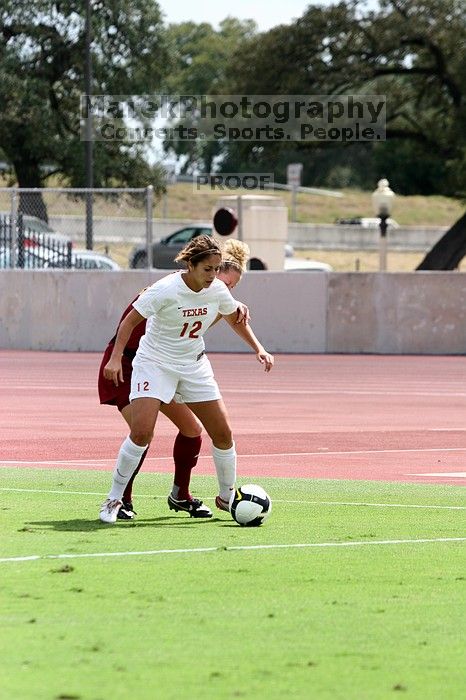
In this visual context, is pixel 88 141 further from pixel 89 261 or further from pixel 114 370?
pixel 114 370

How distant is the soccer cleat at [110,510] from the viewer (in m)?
9.91

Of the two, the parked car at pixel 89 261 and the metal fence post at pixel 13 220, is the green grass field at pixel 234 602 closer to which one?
the metal fence post at pixel 13 220

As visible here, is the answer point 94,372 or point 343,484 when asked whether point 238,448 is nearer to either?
point 343,484

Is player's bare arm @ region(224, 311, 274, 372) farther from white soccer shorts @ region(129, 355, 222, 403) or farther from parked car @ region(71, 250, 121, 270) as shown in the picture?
parked car @ region(71, 250, 121, 270)

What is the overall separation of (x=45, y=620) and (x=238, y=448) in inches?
325

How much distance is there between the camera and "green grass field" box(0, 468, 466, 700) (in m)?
5.89

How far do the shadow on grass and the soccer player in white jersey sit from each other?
98mm

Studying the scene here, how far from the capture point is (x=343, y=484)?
1239 centimetres

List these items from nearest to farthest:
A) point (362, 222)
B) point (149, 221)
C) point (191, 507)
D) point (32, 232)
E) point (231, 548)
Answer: point (231, 548) < point (191, 507) < point (149, 221) < point (32, 232) < point (362, 222)

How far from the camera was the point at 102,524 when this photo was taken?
9930 mm

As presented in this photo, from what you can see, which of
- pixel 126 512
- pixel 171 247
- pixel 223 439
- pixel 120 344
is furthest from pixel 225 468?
pixel 171 247

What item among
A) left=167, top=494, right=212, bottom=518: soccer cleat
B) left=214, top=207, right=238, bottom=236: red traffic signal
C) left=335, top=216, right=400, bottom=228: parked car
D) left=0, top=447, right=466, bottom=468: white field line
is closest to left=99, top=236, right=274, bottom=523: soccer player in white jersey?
left=167, top=494, right=212, bottom=518: soccer cleat

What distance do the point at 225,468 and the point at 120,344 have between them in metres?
1.05

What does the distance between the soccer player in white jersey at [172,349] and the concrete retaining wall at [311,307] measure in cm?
1980
